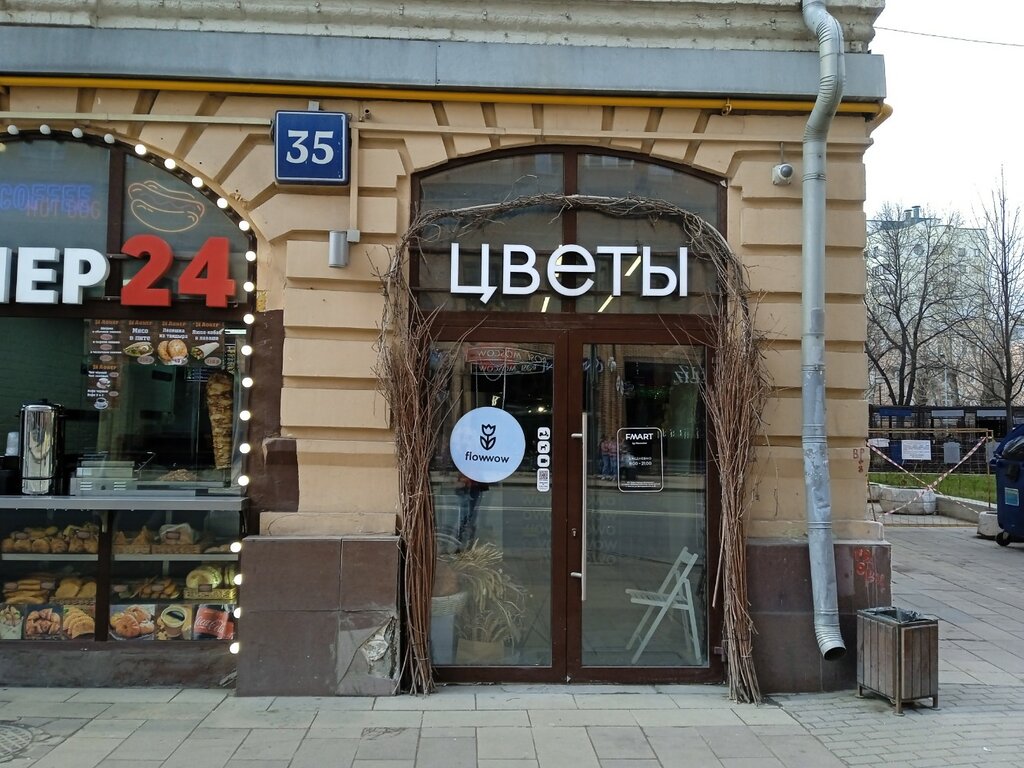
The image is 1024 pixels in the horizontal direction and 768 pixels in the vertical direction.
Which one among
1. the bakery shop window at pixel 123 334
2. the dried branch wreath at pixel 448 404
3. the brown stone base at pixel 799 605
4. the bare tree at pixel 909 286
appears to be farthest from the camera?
the bare tree at pixel 909 286

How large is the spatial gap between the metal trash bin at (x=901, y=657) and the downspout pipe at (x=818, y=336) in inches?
8.5

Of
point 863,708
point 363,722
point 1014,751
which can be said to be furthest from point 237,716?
point 1014,751

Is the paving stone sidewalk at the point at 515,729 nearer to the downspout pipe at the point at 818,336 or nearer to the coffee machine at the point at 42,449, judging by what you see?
the downspout pipe at the point at 818,336

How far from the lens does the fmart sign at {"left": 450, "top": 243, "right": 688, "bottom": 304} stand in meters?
6.11

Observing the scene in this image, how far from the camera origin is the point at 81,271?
6004mm

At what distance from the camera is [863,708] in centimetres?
554

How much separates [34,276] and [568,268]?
3.94 m

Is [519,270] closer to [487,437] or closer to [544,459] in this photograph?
[487,437]

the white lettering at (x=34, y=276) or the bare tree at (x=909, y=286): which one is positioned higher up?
the bare tree at (x=909, y=286)

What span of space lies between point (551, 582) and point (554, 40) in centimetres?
411

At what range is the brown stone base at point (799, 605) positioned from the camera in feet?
19.3

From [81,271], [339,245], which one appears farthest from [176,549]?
[339,245]

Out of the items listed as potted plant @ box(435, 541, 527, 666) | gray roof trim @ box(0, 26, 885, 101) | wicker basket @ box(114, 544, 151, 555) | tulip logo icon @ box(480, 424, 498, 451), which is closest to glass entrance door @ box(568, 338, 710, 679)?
potted plant @ box(435, 541, 527, 666)

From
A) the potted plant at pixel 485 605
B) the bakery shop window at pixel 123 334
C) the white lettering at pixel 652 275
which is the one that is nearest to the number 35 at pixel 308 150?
the bakery shop window at pixel 123 334
